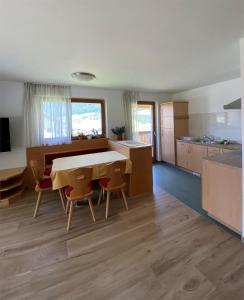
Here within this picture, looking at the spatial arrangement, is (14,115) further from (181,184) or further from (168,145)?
(168,145)

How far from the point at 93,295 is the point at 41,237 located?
1069mm

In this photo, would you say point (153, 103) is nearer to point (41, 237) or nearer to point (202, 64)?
point (202, 64)

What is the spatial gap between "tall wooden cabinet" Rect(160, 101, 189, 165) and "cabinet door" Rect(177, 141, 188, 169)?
135 mm

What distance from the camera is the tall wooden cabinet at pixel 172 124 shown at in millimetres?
4844

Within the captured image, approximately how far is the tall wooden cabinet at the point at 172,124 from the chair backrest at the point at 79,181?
3.28m

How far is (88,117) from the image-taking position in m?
4.38

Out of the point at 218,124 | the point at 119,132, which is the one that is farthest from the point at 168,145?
Result: the point at 119,132

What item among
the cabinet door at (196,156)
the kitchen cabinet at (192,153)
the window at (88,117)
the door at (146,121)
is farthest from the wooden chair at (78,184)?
the door at (146,121)

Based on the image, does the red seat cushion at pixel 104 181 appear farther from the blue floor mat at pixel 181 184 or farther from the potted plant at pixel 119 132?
the potted plant at pixel 119 132

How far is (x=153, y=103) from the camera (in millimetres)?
5328

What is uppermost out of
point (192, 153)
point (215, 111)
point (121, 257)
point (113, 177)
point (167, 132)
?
point (215, 111)

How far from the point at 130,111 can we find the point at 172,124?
128 centimetres

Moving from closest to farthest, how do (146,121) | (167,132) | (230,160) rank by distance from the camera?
(230,160) < (167,132) < (146,121)

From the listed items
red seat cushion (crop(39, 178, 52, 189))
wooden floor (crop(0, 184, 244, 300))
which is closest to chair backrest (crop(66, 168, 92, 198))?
wooden floor (crop(0, 184, 244, 300))
